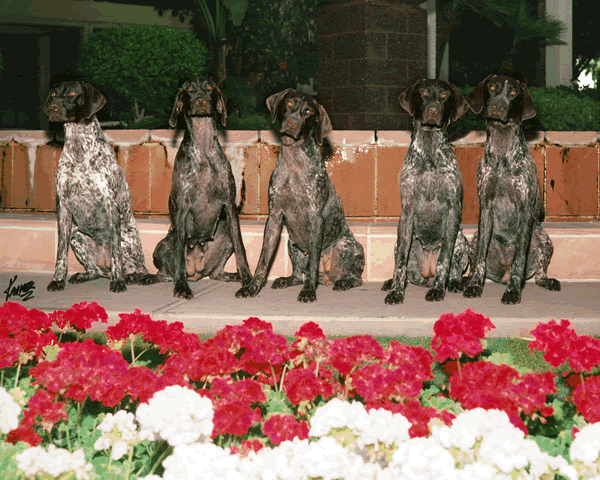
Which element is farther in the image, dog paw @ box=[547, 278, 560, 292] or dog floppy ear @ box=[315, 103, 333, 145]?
dog paw @ box=[547, 278, 560, 292]

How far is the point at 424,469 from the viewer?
174 centimetres

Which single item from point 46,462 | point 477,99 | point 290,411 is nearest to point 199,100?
point 477,99

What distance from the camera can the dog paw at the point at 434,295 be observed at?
5438 mm

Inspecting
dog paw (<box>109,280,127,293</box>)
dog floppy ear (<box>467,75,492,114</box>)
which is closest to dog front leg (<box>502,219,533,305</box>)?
dog floppy ear (<box>467,75,492,114</box>)

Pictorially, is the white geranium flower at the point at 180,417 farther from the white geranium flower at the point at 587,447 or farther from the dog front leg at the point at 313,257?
the dog front leg at the point at 313,257

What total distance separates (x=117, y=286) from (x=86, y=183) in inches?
27.9

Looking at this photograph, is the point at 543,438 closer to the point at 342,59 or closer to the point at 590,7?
the point at 342,59

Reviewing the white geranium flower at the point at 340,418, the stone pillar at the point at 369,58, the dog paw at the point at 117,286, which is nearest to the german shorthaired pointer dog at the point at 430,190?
the stone pillar at the point at 369,58

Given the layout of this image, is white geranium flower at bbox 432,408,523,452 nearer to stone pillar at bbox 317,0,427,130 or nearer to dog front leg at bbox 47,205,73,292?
dog front leg at bbox 47,205,73,292

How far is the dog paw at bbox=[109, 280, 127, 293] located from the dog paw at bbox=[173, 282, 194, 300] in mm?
426

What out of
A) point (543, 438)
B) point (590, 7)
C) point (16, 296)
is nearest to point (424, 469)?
point (543, 438)

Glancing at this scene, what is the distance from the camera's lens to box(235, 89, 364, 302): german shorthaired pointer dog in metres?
5.43

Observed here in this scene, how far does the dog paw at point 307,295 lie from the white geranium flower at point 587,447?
352 cm

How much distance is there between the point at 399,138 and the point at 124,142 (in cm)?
213
